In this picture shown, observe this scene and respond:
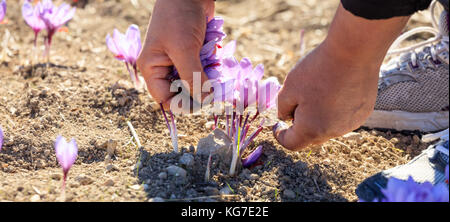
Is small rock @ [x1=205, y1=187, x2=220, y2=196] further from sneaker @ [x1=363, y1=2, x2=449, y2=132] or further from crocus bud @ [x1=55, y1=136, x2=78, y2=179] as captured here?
sneaker @ [x1=363, y1=2, x2=449, y2=132]

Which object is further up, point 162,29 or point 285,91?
point 162,29

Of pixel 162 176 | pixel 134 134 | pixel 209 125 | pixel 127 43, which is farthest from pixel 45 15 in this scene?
pixel 162 176

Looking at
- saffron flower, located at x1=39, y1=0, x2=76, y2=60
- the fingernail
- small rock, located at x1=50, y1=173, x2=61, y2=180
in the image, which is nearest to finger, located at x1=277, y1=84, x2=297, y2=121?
the fingernail

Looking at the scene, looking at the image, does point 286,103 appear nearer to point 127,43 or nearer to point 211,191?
point 211,191

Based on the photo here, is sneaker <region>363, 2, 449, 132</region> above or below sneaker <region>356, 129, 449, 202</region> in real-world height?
above

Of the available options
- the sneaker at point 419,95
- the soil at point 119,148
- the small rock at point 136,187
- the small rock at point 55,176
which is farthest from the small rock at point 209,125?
the sneaker at point 419,95

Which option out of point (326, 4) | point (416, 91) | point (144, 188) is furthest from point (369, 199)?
point (326, 4)
